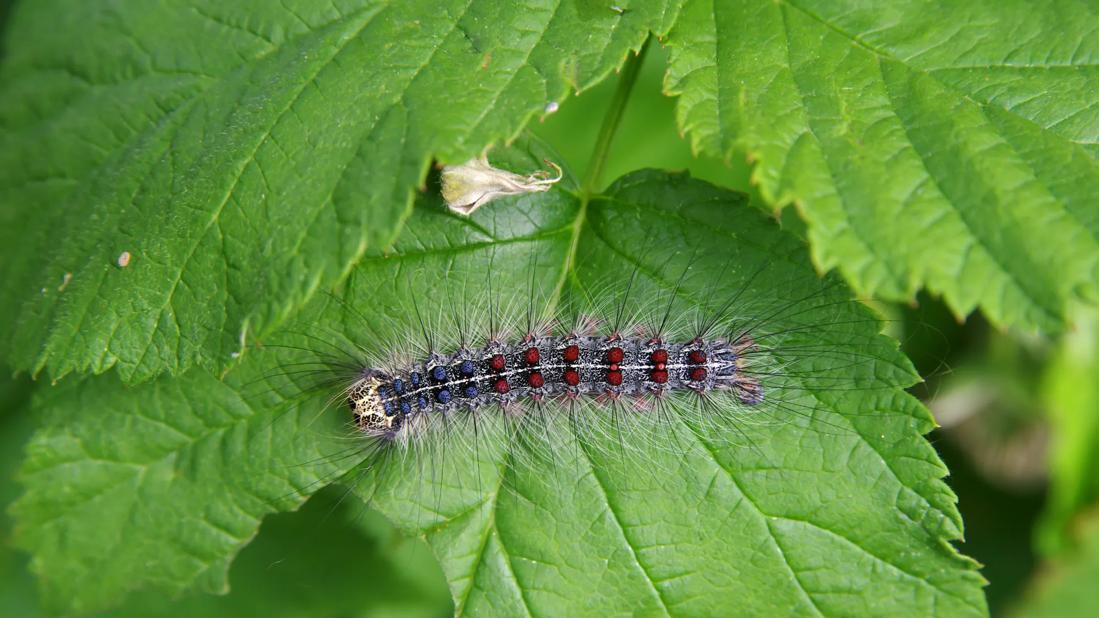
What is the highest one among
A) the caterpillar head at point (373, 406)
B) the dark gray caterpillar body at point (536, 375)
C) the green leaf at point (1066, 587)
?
the dark gray caterpillar body at point (536, 375)

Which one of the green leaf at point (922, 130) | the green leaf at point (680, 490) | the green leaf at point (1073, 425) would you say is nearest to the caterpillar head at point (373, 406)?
the green leaf at point (680, 490)

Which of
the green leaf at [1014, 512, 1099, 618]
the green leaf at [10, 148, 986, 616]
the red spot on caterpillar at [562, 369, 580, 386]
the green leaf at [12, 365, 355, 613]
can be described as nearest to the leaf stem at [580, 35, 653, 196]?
the green leaf at [10, 148, 986, 616]

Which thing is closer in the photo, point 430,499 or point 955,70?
point 955,70

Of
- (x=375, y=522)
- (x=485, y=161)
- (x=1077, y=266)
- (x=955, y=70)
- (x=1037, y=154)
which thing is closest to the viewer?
(x=1077, y=266)

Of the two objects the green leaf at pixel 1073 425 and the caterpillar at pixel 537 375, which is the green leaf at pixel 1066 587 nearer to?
the green leaf at pixel 1073 425

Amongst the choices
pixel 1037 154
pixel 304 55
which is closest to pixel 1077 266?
pixel 1037 154

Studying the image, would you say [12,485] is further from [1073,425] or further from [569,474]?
[1073,425]

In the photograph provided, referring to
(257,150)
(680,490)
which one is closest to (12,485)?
(257,150)

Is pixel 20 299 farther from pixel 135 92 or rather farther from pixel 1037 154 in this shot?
pixel 1037 154
